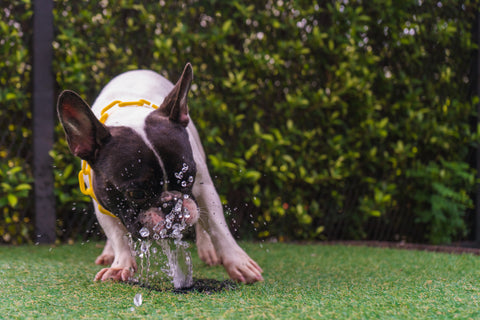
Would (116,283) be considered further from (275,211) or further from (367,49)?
(367,49)

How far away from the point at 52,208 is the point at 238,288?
2.19 meters

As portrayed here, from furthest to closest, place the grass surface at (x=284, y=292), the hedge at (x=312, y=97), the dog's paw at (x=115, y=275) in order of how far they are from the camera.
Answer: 1. the hedge at (x=312, y=97)
2. the dog's paw at (x=115, y=275)
3. the grass surface at (x=284, y=292)

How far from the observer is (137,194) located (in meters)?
1.92

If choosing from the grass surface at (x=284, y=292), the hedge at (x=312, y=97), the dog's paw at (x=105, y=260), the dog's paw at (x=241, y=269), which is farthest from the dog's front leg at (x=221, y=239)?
the hedge at (x=312, y=97)

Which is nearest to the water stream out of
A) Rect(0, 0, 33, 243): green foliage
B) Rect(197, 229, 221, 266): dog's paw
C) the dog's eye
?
the dog's eye

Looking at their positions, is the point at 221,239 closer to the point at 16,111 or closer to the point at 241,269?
the point at 241,269

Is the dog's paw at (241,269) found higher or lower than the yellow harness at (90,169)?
lower

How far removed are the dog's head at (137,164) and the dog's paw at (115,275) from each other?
286 mm

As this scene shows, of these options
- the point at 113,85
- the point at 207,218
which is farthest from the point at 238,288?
the point at 113,85

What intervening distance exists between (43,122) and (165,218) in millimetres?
2146

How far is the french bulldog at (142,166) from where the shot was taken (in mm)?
1906

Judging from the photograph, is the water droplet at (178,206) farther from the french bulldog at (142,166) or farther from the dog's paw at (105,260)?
the dog's paw at (105,260)

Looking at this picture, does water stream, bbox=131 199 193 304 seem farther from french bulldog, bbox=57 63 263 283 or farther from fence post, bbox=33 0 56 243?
fence post, bbox=33 0 56 243

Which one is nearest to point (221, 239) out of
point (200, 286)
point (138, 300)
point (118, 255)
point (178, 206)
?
point (200, 286)
